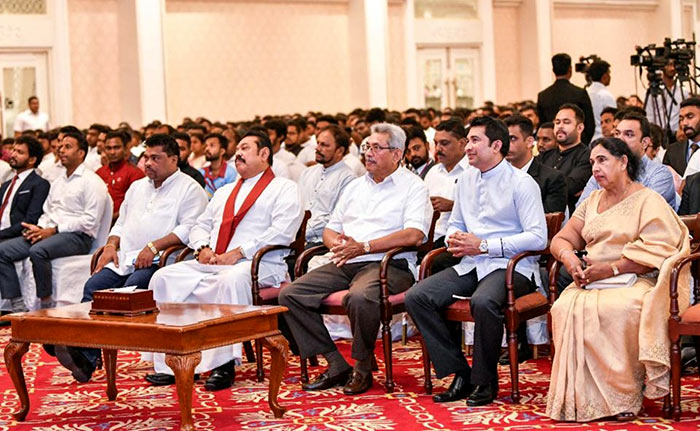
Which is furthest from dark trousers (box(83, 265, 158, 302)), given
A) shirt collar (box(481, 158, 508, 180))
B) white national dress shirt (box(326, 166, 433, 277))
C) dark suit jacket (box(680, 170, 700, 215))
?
dark suit jacket (box(680, 170, 700, 215))

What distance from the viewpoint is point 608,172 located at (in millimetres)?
5410

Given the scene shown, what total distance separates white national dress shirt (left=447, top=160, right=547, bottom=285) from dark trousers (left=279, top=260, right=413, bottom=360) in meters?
0.46

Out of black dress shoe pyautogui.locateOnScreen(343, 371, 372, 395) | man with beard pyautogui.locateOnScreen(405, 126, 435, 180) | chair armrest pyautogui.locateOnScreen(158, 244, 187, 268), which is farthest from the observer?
man with beard pyautogui.locateOnScreen(405, 126, 435, 180)

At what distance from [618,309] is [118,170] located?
5.38 metres

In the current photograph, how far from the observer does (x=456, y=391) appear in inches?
225

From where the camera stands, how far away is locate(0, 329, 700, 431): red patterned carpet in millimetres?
5262

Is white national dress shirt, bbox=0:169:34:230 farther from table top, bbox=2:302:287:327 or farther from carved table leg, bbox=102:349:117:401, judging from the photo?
table top, bbox=2:302:287:327

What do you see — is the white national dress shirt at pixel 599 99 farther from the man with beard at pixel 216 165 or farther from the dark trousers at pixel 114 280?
the dark trousers at pixel 114 280

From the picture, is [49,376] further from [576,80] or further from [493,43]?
[576,80]

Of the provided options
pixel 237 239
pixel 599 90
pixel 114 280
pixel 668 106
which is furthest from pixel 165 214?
pixel 668 106

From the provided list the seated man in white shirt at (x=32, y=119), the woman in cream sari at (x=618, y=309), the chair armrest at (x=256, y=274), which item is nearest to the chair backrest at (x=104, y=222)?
the chair armrest at (x=256, y=274)

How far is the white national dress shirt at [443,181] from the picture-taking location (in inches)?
282

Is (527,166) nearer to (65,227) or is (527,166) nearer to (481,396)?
(481,396)

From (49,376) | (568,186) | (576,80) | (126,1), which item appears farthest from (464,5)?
(49,376)
